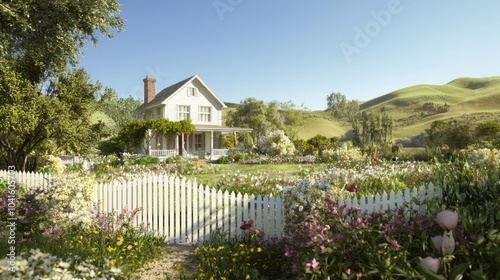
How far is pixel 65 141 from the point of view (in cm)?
1429

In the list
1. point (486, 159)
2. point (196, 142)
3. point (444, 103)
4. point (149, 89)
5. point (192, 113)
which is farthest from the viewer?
point (444, 103)

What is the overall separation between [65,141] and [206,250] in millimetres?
10971

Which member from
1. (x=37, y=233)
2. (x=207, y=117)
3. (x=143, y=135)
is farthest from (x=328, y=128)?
(x=37, y=233)

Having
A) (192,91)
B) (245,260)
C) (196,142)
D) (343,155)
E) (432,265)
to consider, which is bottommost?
(245,260)

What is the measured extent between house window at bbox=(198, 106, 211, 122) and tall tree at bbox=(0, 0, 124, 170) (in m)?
17.9

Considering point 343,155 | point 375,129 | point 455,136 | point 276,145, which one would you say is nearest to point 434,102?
point 375,129

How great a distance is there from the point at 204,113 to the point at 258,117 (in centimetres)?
1441

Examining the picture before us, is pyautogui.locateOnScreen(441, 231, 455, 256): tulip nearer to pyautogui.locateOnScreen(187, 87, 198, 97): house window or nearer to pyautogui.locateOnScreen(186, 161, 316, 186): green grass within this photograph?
pyautogui.locateOnScreen(186, 161, 316, 186): green grass

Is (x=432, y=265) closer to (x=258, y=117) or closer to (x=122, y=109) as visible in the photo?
(x=258, y=117)

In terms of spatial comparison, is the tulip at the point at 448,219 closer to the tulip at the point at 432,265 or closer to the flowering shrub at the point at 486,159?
the tulip at the point at 432,265

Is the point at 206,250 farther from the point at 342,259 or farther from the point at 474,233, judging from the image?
the point at 474,233

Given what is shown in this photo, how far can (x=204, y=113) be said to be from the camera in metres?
34.4

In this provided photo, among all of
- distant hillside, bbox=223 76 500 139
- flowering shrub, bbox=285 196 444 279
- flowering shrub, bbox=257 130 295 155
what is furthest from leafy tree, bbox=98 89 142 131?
flowering shrub, bbox=285 196 444 279

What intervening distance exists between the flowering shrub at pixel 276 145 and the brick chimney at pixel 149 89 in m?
14.6
